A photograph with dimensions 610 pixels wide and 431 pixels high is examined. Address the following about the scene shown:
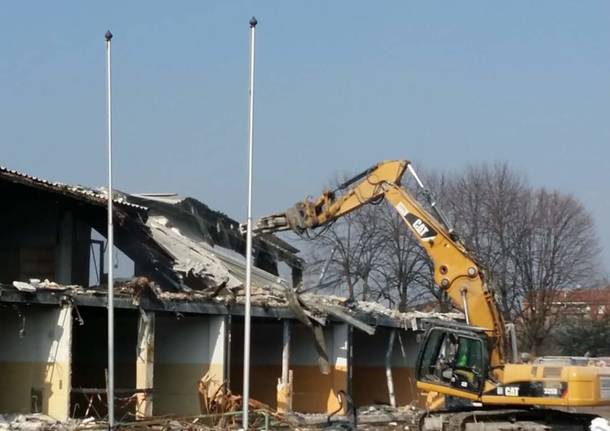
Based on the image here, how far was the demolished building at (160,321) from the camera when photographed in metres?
26.0

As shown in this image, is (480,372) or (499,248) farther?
(499,248)

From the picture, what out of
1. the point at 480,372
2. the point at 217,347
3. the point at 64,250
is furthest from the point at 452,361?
the point at 64,250

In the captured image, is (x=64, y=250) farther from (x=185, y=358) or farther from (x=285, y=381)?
(x=285, y=381)

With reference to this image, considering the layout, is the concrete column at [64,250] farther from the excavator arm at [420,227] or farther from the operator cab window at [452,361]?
the operator cab window at [452,361]

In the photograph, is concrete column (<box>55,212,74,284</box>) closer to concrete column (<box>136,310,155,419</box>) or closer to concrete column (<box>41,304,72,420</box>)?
concrete column (<box>136,310,155,419</box>)

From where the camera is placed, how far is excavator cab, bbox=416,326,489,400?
21.7 m

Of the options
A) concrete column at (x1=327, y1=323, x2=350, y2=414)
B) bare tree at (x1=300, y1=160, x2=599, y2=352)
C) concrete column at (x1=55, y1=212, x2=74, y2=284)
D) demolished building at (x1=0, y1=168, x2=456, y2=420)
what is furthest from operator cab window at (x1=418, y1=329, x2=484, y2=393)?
bare tree at (x1=300, y1=160, x2=599, y2=352)

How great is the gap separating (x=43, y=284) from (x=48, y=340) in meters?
1.41

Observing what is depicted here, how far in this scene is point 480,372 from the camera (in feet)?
71.2

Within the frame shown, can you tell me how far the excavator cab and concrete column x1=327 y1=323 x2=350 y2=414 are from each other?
11.9 m

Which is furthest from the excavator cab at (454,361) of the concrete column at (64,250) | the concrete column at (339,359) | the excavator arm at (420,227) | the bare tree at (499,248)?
the bare tree at (499,248)

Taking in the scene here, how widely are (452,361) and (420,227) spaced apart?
11.8 feet

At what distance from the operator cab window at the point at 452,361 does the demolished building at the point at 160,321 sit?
832 cm

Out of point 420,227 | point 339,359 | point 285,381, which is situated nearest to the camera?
point 420,227
